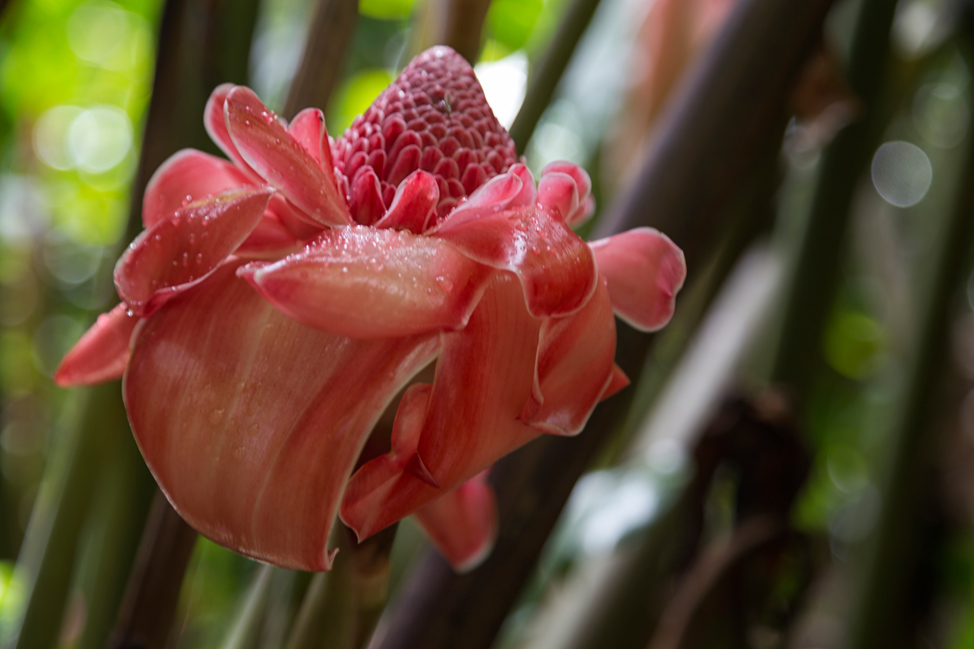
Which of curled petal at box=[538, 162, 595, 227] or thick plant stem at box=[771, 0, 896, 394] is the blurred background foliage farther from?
curled petal at box=[538, 162, 595, 227]

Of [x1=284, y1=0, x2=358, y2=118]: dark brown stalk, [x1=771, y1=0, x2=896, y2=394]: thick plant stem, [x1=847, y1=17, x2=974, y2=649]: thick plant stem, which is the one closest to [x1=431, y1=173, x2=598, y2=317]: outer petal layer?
[x1=284, y1=0, x2=358, y2=118]: dark brown stalk

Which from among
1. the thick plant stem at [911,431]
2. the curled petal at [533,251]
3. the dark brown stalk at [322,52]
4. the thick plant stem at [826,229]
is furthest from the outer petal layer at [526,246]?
the thick plant stem at [911,431]

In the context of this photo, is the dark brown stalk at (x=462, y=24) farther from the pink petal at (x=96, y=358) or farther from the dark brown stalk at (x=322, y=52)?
the pink petal at (x=96, y=358)

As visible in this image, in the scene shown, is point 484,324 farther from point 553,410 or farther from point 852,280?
point 852,280

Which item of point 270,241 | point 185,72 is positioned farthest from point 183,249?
point 185,72

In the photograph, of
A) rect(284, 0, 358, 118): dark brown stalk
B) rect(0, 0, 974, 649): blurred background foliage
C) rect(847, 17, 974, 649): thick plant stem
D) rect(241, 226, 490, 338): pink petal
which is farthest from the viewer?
rect(847, 17, 974, 649): thick plant stem

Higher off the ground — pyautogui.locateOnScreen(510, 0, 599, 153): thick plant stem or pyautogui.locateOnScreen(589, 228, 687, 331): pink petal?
pyautogui.locateOnScreen(510, 0, 599, 153): thick plant stem
